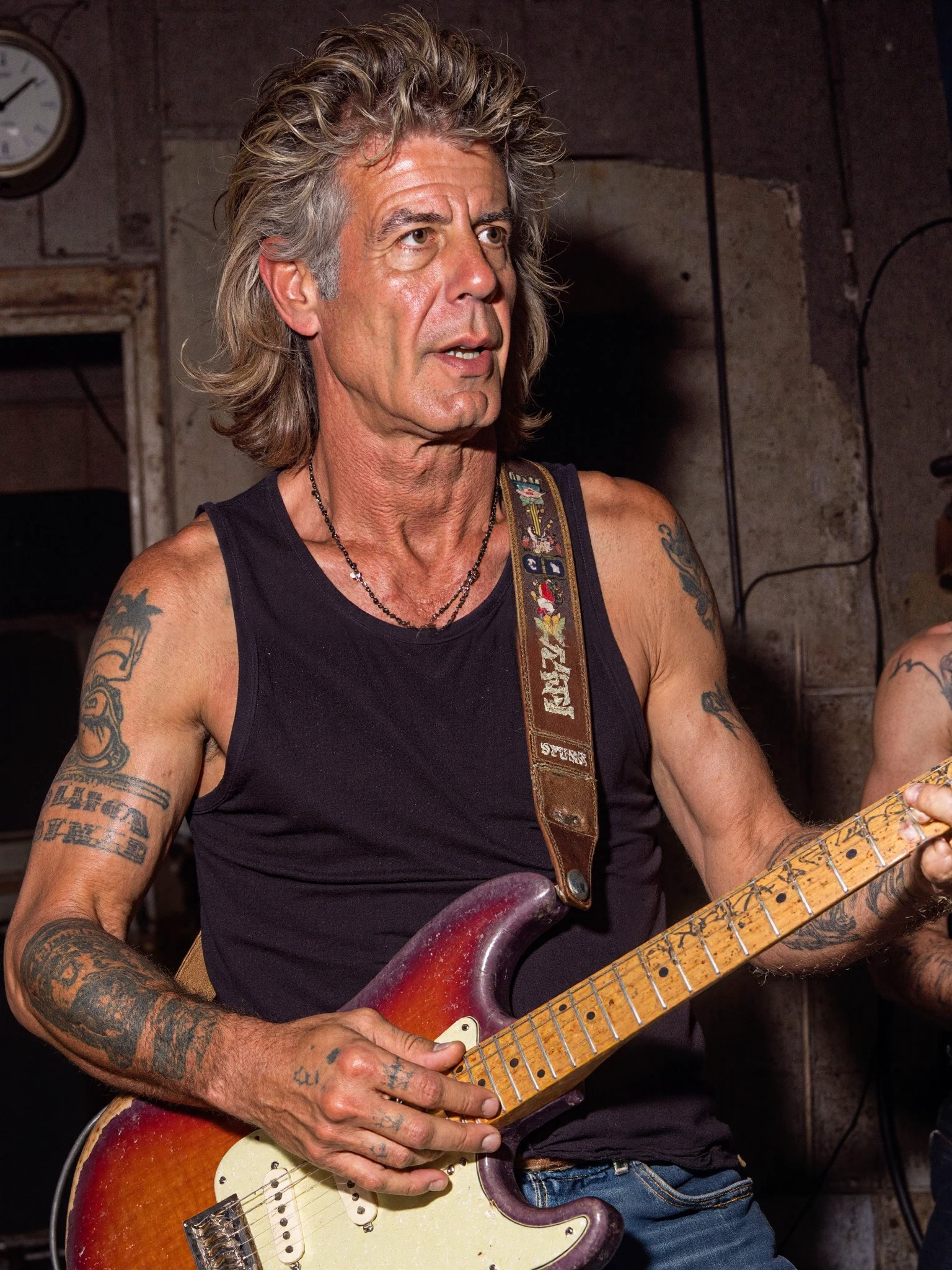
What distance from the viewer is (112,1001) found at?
70.2 inches

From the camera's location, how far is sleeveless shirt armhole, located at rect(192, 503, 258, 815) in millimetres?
1979

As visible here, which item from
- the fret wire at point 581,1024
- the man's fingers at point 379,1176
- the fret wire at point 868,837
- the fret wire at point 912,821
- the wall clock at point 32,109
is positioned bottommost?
the man's fingers at point 379,1176

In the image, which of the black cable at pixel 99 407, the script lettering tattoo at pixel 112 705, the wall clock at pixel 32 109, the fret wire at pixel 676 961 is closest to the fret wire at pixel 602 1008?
the fret wire at pixel 676 961

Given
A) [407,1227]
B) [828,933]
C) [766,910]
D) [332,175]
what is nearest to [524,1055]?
[407,1227]

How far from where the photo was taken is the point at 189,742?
2.02 meters

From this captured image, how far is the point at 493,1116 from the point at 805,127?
3.76 metres

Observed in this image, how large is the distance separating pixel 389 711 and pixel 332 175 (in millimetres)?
949

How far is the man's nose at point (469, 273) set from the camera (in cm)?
207

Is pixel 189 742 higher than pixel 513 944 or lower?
higher

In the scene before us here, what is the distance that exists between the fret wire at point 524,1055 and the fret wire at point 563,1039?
5 cm

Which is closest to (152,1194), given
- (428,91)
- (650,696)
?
(650,696)

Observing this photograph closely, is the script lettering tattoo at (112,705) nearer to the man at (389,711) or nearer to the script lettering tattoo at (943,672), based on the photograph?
the man at (389,711)

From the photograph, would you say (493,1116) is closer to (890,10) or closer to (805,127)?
(805,127)

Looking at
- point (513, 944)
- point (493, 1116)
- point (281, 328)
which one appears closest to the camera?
point (493, 1116)
